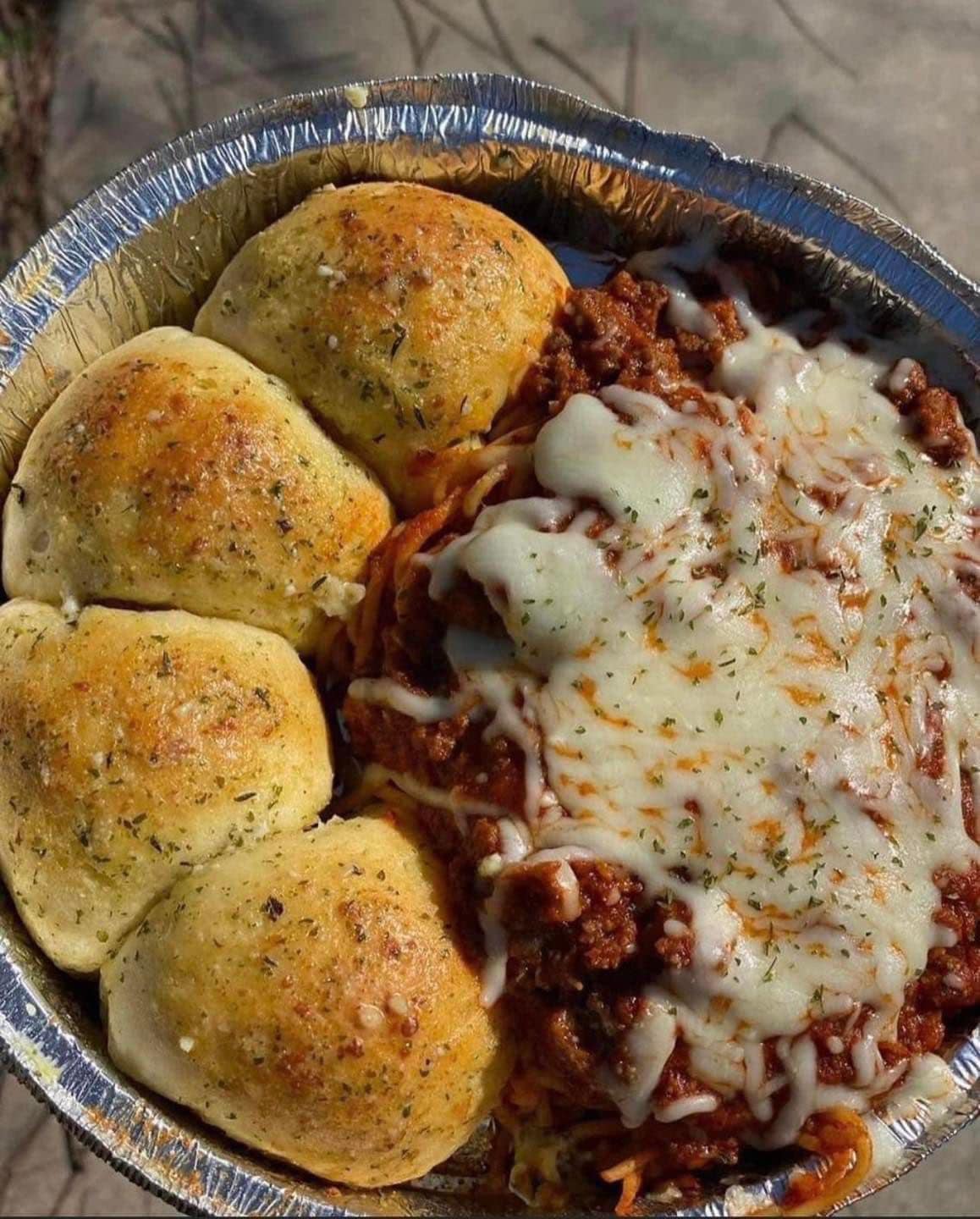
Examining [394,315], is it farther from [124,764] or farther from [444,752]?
[124,764]

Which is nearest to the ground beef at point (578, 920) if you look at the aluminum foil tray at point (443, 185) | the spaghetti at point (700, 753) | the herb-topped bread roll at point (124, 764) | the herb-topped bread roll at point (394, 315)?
the spaghetti at point (700, 753)

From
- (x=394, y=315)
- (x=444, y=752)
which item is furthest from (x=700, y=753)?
(x=394, y=315)

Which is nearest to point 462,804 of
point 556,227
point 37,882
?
point 37,882

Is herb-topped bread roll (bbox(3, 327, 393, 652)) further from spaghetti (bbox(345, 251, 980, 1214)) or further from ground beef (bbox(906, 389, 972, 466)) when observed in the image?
ground beef (bbox(906, 389, 972, 466))

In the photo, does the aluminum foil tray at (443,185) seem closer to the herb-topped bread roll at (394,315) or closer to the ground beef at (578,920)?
the herb-topped bread roll at (394,315)

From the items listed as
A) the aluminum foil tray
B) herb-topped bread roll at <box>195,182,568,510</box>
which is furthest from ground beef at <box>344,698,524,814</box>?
the aluminum foil tray

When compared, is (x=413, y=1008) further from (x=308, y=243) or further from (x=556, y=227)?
(x=556, y=227)
